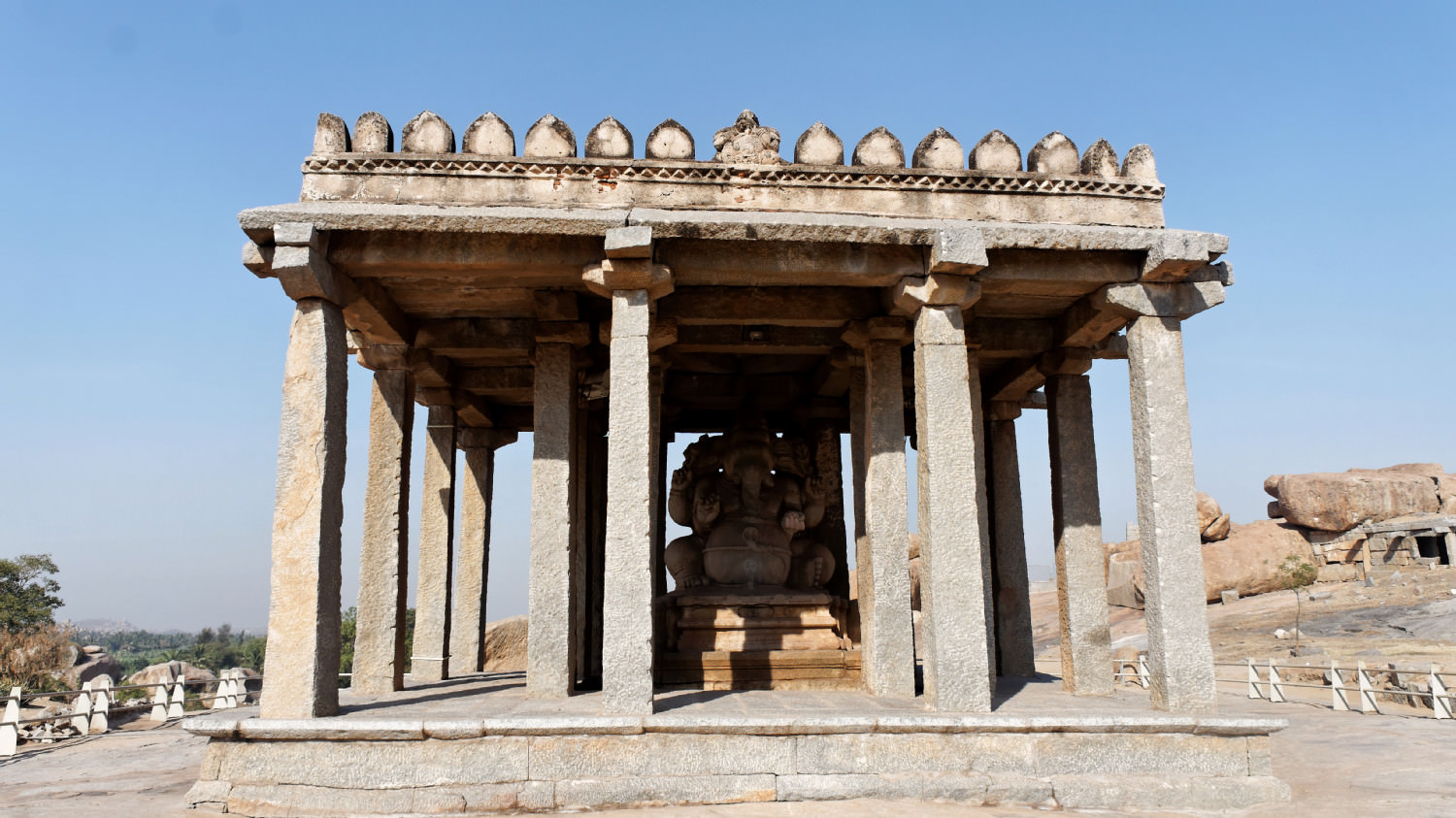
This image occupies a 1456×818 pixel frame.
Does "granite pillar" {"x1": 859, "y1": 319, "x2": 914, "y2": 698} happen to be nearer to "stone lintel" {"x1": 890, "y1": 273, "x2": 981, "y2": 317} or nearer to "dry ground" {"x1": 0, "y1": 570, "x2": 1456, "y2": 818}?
"stone lintel" {"x1": 890, "y1": 273, "x2": 981, "y2": 317}

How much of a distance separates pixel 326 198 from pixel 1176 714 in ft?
29.0

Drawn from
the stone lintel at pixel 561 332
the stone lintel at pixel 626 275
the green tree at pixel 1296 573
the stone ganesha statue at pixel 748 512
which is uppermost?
the stone lintel at pixel 626 275

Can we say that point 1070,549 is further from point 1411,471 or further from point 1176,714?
point 1411,471

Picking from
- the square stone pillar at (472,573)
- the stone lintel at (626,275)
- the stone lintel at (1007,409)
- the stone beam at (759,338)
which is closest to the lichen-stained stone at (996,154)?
the stone beam at (759,338)

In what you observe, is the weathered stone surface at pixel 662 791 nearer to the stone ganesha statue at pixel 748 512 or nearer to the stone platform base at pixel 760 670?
the stone platform base at pixel 760 670

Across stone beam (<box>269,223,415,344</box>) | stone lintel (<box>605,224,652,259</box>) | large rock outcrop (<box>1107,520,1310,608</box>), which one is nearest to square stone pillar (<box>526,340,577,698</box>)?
stone beam (<box>269,223,415,344</box>)

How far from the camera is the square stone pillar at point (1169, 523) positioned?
8562 millimetres

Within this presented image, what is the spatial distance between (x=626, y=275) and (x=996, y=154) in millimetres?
3890

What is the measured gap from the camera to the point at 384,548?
10.6 m

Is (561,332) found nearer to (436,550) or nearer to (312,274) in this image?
(312,274)

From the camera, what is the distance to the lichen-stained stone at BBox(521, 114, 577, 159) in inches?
356

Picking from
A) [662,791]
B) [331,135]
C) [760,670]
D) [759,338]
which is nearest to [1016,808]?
[662,791]

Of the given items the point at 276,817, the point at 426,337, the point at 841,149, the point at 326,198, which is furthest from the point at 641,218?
the point at 276,817

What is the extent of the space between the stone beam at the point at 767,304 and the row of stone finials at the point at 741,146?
1506mm
